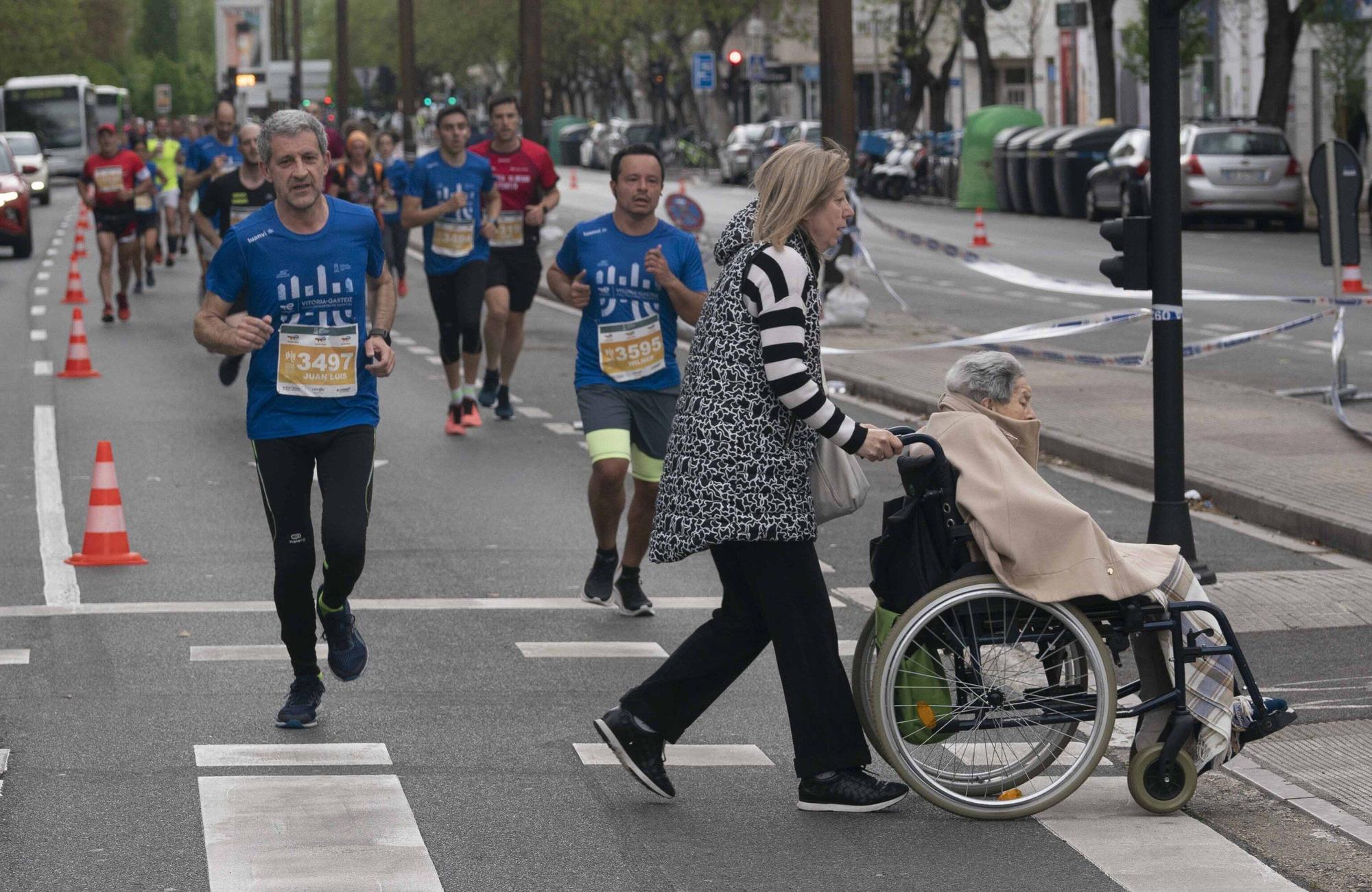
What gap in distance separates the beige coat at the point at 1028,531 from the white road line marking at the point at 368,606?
2.95 metres

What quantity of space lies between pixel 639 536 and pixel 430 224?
5.57m

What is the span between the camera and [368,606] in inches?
346

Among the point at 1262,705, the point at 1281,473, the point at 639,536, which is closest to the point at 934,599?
the point at 1262,705

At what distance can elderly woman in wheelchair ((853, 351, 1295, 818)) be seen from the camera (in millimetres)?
5730

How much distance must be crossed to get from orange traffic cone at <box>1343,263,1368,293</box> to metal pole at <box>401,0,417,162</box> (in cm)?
2936

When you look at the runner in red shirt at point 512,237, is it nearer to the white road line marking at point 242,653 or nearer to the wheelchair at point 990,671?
the white road line marking at point 242,653

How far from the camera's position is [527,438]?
1382cm

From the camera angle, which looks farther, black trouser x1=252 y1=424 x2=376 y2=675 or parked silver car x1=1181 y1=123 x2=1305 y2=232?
parked silver car x1=1181 y1=123 x2=1305 y2=232

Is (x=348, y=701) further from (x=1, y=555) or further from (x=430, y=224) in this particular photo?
(x=430, y=224)

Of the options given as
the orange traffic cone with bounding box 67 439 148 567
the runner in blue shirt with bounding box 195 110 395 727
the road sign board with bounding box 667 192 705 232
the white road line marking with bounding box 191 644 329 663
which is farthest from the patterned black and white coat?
the road sign board with bounding box 667 192 705 232

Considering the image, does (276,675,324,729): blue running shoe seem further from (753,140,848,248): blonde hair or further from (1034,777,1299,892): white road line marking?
(1034,777,1299,892): white road line marking

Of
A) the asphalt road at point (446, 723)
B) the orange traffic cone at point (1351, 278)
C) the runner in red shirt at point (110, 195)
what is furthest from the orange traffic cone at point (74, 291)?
the orange traffic cone at point (1351, 278)

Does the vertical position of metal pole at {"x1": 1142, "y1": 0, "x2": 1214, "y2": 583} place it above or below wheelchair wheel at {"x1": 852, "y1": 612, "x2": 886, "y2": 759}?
above

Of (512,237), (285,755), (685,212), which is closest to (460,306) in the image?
(512,237)
